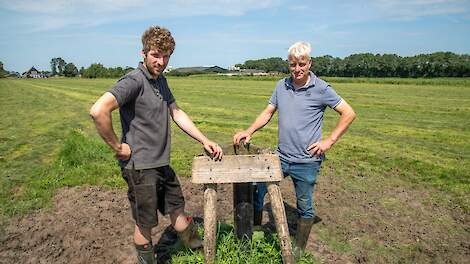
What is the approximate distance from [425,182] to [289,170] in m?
4.53

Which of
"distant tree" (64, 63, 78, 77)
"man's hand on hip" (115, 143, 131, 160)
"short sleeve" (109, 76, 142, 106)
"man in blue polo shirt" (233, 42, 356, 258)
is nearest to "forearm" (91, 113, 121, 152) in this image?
"man's hand on hip" (115, 143, 131, 160)

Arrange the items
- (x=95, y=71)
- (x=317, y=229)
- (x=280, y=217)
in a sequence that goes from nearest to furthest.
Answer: (x=280, y=217)
(x=317, y=229)
(x=95, y=71)

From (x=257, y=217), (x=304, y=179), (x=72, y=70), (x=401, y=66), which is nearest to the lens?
(x=304, y=179)

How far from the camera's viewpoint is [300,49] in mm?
3781

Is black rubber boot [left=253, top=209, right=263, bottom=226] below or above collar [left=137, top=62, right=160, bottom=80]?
below

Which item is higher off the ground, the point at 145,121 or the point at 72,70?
the point at 72,70

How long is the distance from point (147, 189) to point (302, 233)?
6.26 feet

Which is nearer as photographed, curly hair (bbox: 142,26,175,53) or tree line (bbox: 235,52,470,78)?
curly hair (bbox: 142,26,175,53)

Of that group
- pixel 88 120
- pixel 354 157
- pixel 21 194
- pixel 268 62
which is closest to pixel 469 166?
pixel 354 157

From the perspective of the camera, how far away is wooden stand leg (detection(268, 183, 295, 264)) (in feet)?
11.8

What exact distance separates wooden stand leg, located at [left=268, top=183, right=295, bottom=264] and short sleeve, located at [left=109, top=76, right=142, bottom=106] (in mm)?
1483

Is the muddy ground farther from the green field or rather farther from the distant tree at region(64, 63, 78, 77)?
the distant tree at region(64, 63, 78, 77)

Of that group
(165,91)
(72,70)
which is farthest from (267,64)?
(165,91)

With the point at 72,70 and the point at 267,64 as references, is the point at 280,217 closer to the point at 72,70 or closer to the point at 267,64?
the point at 267,64
